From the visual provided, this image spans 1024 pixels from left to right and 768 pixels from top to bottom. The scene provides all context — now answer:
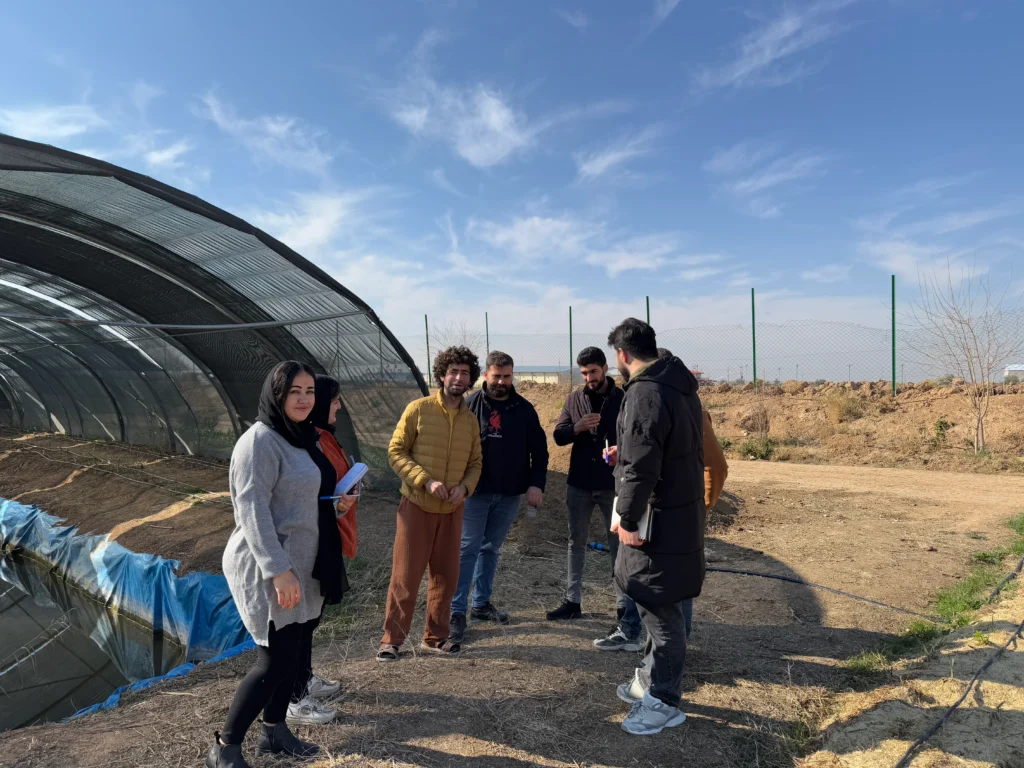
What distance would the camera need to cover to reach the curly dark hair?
3703mm

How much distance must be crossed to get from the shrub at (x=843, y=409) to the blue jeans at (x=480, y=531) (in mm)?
11556

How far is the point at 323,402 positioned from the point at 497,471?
1281mm

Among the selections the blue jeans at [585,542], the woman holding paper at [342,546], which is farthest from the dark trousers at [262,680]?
the blue jeans at [585,542]

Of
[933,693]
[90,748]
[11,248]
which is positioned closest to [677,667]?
[933,693]

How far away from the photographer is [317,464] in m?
2.55

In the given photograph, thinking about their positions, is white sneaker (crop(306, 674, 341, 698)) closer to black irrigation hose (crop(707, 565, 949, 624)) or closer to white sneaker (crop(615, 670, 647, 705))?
white sneaker (crop(615, 670, 647, 705))

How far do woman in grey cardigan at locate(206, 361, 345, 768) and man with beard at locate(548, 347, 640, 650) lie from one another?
69.9 inches

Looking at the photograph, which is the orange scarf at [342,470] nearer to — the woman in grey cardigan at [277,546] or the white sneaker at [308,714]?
the woman in grey cardigan at [277,546]

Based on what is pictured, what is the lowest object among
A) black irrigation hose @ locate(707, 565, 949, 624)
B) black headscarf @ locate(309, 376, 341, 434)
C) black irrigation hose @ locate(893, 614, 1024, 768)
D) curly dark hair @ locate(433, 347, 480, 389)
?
black irrigation hose @ locate(707, 565, 949, 624)

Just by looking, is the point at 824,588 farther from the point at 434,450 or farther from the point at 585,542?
the point at 434,450

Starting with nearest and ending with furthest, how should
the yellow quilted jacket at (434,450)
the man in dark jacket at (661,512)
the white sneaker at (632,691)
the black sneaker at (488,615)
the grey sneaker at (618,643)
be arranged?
the man in dark jacket at (661,512) < the white sneaker at (632,691) < the yellow quilted jacket at (434,450) < the grey sneaker at (618,643) < the black sneaker at (488,615)

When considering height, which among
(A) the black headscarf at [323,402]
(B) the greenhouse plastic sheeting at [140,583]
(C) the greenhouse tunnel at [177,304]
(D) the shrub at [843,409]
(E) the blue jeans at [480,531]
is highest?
(C) the greenhouse tunnel at [177,304]

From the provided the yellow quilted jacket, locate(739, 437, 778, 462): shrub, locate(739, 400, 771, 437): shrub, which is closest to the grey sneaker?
the yellow quilted jacket

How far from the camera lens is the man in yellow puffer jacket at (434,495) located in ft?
11.8
